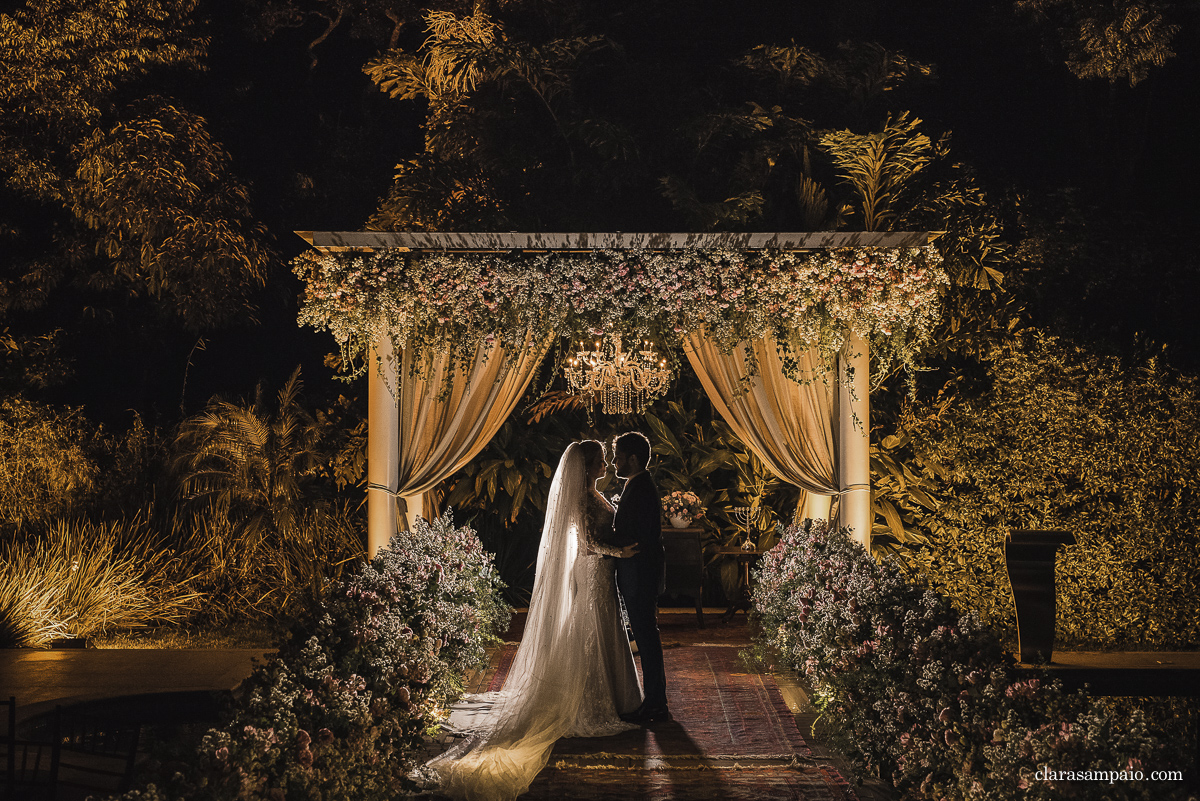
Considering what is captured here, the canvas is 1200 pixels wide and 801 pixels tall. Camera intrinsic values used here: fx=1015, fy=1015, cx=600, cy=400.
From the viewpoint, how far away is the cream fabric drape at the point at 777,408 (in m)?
6.93

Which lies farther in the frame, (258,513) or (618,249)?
(258,513)

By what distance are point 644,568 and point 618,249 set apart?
2222mm

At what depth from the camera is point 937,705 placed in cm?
365

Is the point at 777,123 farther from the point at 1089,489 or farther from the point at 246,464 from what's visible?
the point at 246,464

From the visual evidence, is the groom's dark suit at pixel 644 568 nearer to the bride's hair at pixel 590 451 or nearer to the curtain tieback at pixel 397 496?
the bride's hair at pixel 590 451

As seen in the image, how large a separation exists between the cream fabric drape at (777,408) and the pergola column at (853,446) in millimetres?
61

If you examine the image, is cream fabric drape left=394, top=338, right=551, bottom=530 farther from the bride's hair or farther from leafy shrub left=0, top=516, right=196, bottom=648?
leafy shrub left=0, top=516, right=196, bottom=648

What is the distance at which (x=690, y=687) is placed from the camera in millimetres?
6195

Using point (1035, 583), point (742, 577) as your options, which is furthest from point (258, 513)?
point (1035, 583)

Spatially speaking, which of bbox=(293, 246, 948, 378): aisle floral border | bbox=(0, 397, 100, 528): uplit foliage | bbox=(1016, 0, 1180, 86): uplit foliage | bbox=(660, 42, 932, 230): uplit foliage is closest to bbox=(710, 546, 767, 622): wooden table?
bbox=(293, 246, 948, 378): aisle floral border

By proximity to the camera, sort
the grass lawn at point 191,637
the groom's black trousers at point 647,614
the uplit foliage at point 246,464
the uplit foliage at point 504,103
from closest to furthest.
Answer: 1. the groom's black trousers at point 647,614
2. the grass lawn at point 191,637
3. the uplit foliage at point 246,464
4. the uplit foliage at point 504,103

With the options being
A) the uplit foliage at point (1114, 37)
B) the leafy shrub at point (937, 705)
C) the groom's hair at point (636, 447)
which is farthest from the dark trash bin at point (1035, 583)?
the uplit foliage at point (1114, 37)

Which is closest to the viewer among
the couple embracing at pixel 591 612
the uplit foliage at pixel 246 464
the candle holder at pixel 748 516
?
the couple embracing at pixel 591 612

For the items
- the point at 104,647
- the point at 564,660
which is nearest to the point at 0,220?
the point at 104,647
